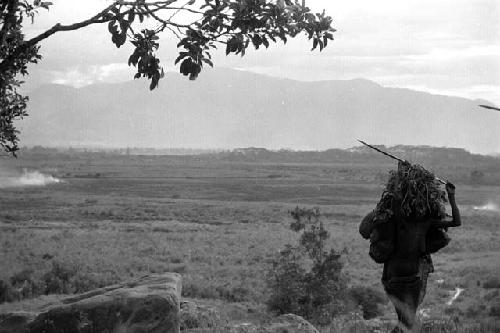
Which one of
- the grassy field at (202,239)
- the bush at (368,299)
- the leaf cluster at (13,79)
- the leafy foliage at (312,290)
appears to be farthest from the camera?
the grassy field at (202,239)

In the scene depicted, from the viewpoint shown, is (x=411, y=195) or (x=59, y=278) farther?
(x=59, y=278)

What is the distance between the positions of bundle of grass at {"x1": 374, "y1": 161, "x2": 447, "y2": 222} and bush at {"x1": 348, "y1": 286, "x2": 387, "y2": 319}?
13.5m

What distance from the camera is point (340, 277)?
736 inches

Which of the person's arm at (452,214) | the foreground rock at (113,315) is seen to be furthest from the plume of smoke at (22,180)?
the person's arm at (452,214)

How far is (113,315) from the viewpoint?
7859mm

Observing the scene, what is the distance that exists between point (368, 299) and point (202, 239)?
18.7m

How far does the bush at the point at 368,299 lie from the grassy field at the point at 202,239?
43cm

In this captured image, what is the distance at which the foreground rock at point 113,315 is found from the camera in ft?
25.6

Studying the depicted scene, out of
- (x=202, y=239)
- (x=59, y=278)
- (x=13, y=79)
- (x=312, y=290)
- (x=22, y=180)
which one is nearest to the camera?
(x=13, y=79)

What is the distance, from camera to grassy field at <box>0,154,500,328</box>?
22156mm

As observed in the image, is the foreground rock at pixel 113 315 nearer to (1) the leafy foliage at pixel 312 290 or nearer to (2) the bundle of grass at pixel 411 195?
(2) the bundle of grass at pixel 411 195

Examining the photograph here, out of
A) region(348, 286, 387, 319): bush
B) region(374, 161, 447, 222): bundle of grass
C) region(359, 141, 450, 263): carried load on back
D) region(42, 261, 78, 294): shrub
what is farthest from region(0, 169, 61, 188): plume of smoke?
region(374, 161, 447, 222): bundle of grass

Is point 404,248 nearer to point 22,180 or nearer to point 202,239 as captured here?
point 202,239

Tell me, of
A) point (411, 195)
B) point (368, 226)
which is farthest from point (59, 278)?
point (411, 195)
